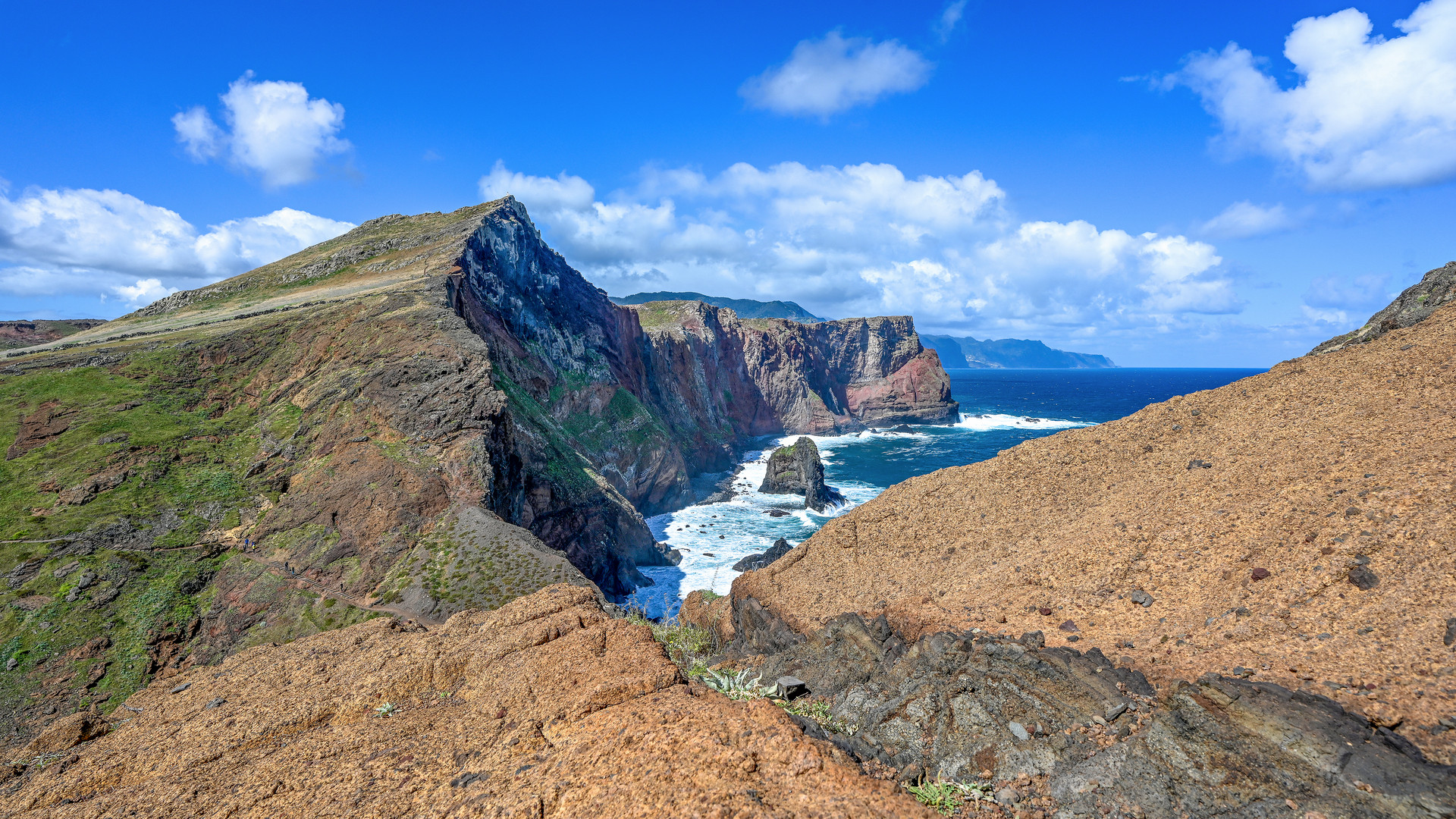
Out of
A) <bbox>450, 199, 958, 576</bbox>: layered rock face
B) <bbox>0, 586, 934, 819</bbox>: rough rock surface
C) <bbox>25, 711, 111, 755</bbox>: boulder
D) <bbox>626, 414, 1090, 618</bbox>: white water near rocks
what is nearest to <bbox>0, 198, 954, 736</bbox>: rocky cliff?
<bbox>450, 199, 958, 576</bbox>: layered rock face

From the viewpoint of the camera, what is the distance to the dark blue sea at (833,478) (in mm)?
42281

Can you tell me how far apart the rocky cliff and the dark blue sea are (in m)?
3.97

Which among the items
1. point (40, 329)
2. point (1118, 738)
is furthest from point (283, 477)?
point (40, 329)

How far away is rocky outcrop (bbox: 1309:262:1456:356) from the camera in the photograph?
13828mm

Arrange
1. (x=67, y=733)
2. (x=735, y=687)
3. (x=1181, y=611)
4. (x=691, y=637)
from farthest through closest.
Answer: (x=691, y=637)
(x=1181, y=611)
(x=735, y=687)
(x=67, y=733)

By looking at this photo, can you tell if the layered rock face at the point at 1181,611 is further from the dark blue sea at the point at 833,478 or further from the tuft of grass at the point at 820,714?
the dark blue sea at the point at 833,478

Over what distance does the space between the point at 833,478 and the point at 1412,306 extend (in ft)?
205

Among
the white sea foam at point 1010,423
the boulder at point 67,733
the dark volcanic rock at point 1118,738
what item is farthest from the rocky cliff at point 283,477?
the white sea foam at point 1010,423

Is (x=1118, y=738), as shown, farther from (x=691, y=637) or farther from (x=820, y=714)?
(x=691, y=637)

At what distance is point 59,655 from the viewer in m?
16.7

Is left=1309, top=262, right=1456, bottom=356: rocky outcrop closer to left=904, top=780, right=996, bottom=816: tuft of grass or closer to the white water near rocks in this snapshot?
left=904, top=780, right=996, bottom=816: tuft of grass

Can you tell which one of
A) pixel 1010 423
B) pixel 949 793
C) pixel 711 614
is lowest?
pixel 1010 423

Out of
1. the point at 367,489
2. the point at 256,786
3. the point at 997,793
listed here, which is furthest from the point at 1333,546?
the point at 367,489

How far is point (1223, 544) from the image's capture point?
32.8 feet
